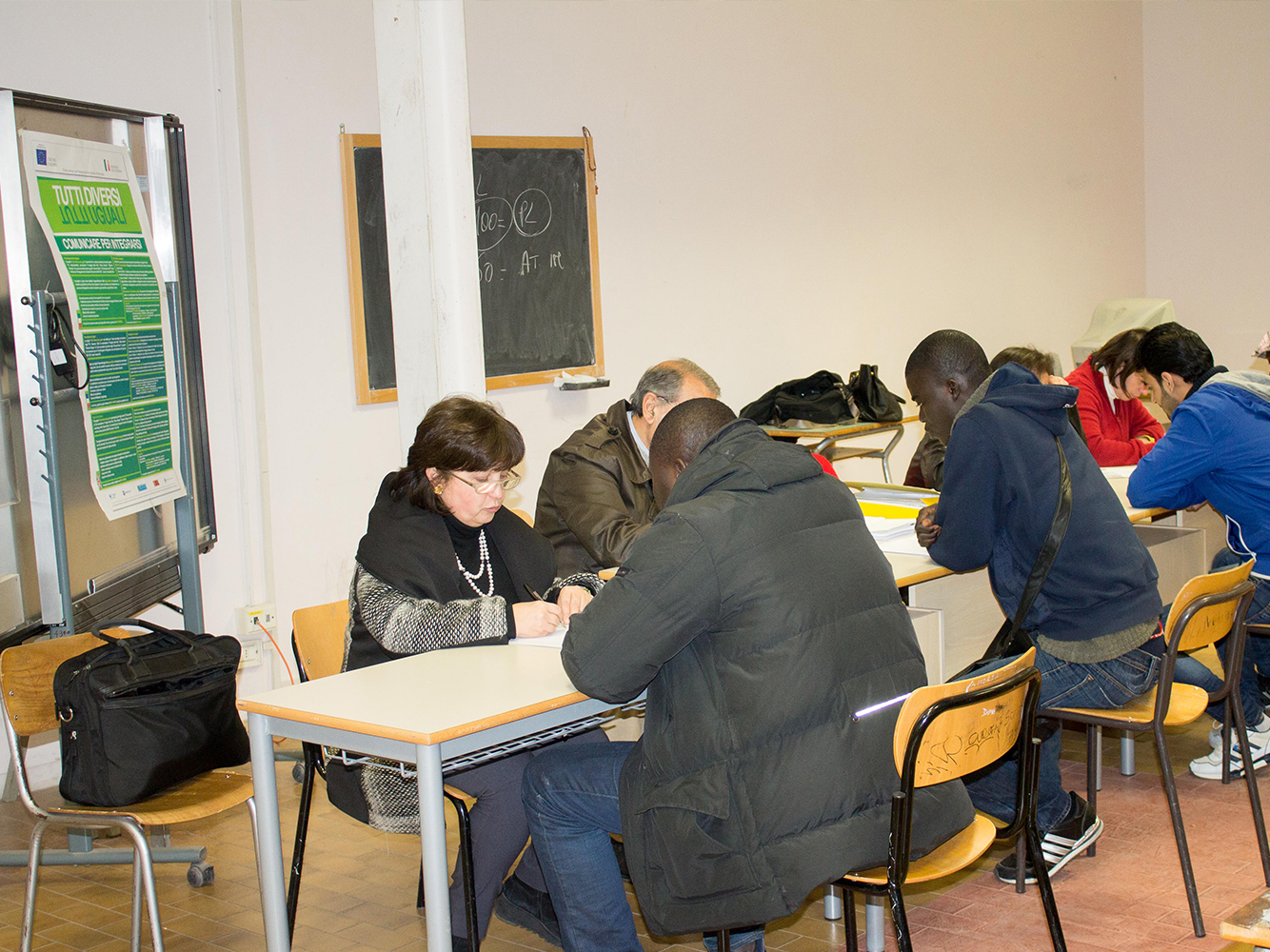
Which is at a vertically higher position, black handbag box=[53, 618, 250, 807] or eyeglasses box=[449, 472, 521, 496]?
eyeglasses box=[449, 472, 521, 496]

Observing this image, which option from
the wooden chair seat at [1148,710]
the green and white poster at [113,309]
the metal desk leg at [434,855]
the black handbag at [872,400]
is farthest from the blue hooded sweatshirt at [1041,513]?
the black handbag at [872,400]

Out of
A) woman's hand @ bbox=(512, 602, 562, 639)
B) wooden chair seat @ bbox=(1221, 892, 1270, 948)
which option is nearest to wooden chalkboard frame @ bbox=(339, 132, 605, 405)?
woman's hand @ bbox=(512, 602, 562, 639)

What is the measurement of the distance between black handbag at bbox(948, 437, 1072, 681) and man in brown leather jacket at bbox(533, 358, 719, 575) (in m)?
1.01

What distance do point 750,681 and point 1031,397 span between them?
120cm

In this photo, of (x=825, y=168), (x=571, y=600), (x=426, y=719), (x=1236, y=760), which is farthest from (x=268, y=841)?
(x=825, y=168)

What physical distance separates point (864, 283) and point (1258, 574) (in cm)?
348

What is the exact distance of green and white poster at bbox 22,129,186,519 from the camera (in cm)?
322

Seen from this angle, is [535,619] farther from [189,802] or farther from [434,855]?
[189,802]

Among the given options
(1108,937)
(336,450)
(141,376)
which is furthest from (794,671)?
(336,450)

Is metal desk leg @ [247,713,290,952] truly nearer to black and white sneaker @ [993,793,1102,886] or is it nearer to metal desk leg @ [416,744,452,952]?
metal desk leg @ [416,744,452,952]

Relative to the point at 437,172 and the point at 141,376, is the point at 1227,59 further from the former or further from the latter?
the point at 141,376

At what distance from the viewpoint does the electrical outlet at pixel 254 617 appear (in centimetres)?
445

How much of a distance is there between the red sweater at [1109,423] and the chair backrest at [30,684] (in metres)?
3.52

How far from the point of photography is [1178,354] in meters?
3.91
